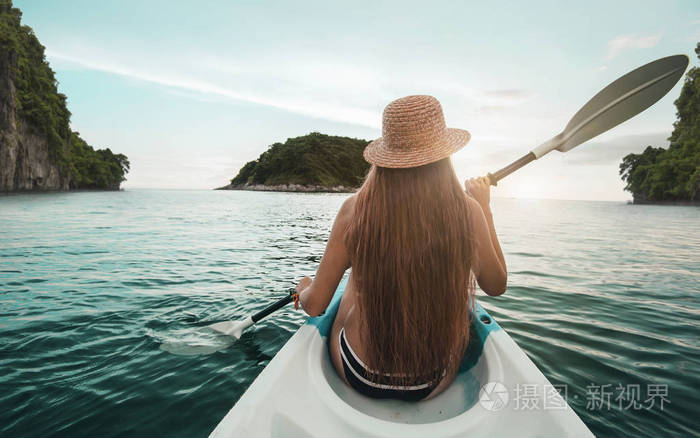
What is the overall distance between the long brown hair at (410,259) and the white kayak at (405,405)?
0.34 meters

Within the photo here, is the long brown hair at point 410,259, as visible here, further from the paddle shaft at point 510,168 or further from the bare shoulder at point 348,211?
the paddle shaft at point 510,168

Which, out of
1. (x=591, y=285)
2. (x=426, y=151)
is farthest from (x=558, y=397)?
(x=591, y=285)

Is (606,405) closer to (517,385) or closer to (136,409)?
(517,385)

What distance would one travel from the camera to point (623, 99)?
10.4 feet

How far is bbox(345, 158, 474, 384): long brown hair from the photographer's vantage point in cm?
153

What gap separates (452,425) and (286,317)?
355 centimetres

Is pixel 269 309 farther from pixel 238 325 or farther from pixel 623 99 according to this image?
pixel 623 99

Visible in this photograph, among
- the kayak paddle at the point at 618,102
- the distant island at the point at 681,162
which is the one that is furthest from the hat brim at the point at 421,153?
the distant island at the point at 681,162

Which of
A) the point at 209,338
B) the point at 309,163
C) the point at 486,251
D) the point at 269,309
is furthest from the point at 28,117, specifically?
the point at 309,163

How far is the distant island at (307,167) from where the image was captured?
127 m

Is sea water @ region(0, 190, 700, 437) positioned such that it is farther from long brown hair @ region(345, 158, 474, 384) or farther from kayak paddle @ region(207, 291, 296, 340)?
long brown hair @ region(345, 158, 474, 384)

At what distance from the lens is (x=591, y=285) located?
6.62 metres

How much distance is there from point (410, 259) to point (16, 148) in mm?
68166

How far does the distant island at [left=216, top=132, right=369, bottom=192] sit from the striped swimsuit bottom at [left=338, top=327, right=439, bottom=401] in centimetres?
11824
